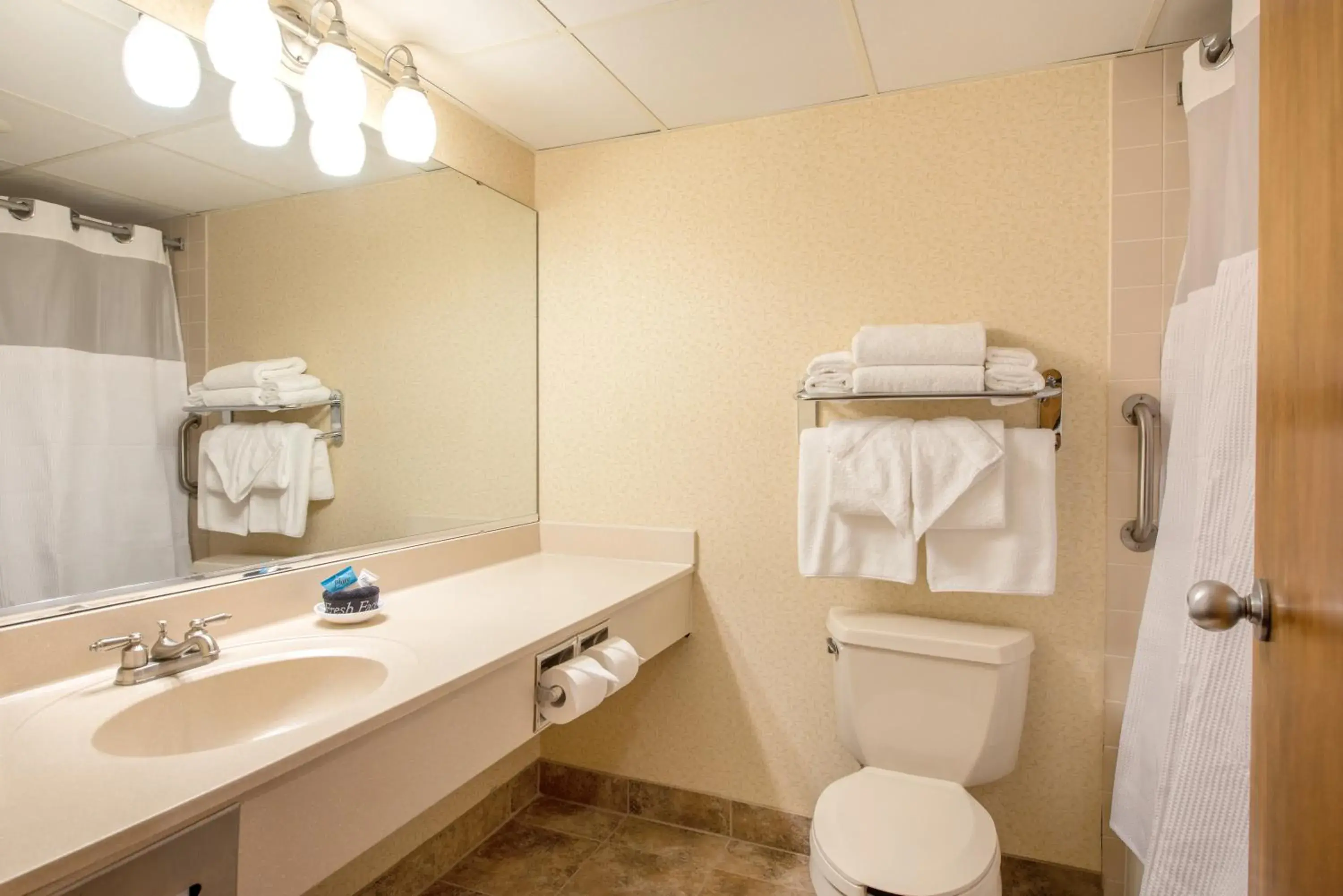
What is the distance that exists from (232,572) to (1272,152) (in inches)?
64.7

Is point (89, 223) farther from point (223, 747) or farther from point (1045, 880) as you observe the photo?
point (1045, 880)

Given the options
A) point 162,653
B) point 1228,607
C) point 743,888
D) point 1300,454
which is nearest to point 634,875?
point 743,888

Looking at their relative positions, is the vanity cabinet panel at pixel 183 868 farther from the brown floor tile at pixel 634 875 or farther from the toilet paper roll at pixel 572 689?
the brown floor tile at pixel 634 875

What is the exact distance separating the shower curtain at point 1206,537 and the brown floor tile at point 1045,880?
290 mm

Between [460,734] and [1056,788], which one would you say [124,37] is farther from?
[1056,788]

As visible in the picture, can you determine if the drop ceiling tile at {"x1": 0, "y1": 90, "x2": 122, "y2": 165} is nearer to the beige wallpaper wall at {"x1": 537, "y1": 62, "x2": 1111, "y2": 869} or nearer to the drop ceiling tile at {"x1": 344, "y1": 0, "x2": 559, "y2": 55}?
the drop ceiling tile at {"x1": 344, "y1": 0, "x2": 559, "y2": 55}

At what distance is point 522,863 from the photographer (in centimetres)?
183

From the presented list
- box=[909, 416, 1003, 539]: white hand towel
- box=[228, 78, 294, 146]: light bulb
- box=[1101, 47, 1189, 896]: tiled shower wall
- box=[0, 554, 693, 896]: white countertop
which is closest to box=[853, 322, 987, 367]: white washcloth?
box=[909, 416, 1003, 539]: white hand towel

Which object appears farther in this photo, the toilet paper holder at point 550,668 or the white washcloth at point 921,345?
the white washcloth at point 921,345

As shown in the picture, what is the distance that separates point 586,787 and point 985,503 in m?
1.49

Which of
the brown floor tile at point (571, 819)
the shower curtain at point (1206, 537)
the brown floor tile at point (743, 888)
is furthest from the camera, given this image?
the brown floor tile at point (571, 819)

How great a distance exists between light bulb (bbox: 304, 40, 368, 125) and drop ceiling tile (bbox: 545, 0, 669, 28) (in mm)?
430

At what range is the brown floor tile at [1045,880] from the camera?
160 centimetres

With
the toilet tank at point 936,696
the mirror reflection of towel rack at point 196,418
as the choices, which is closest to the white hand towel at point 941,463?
the toilet tank at point 936,696
